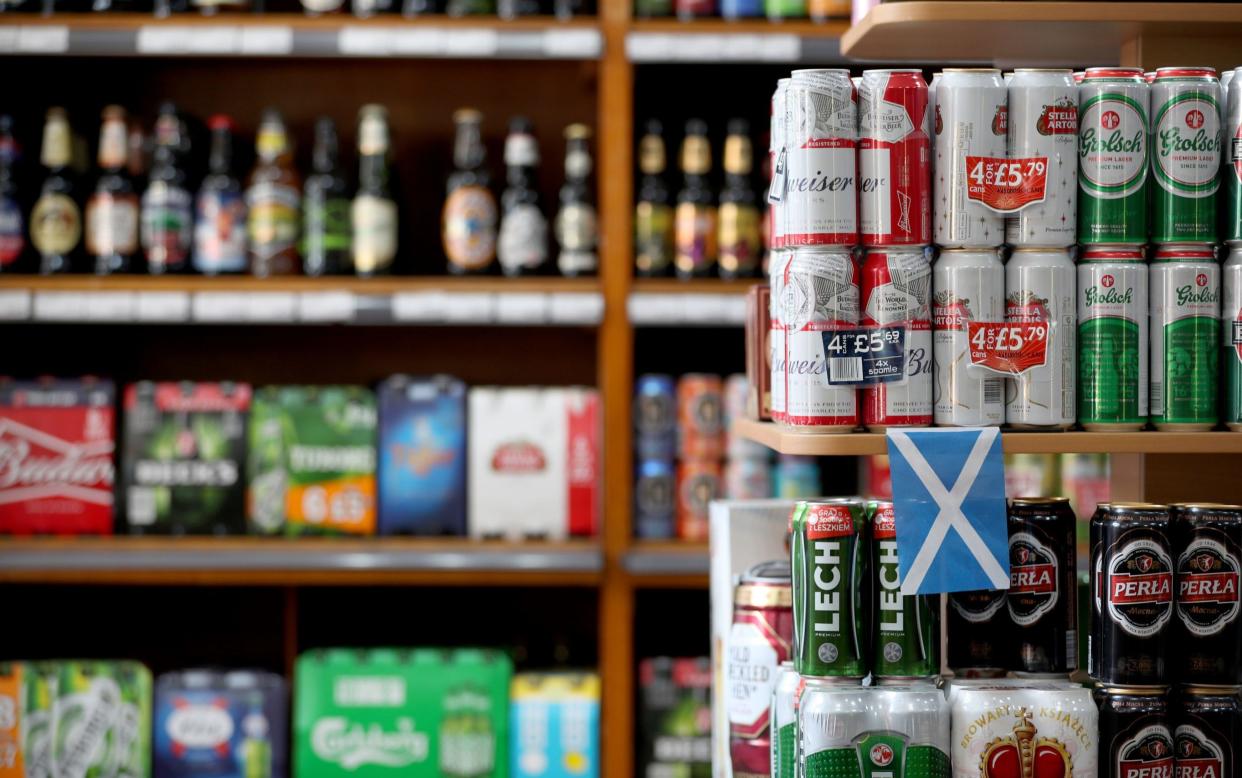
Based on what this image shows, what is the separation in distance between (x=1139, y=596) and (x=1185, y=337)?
0.29m

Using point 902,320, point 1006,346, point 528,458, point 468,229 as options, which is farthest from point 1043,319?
point 468,229

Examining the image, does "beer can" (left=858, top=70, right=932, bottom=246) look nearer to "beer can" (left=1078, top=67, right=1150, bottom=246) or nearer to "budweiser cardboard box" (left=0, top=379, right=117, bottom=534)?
"beer can" (left=1078, top=67, right=1150, bottom=246)

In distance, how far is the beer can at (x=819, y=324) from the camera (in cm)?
145

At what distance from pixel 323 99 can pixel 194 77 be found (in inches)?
12.0

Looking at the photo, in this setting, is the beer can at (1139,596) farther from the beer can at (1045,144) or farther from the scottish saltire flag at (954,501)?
the beer can at (1045,144)

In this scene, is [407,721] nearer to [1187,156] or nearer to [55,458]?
[55,458]

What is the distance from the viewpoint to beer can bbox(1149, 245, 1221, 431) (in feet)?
4.83

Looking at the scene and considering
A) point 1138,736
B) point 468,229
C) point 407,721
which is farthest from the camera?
point 468,229

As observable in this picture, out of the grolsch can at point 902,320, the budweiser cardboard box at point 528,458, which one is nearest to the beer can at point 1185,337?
the grolsch can at point 902,320

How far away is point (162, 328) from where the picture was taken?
3.15 metres

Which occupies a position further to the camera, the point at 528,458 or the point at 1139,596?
the point at 528,458

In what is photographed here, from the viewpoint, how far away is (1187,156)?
1.47 m

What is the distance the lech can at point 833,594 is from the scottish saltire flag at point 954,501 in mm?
54

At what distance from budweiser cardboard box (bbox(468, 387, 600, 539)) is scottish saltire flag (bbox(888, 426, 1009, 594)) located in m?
1.45
